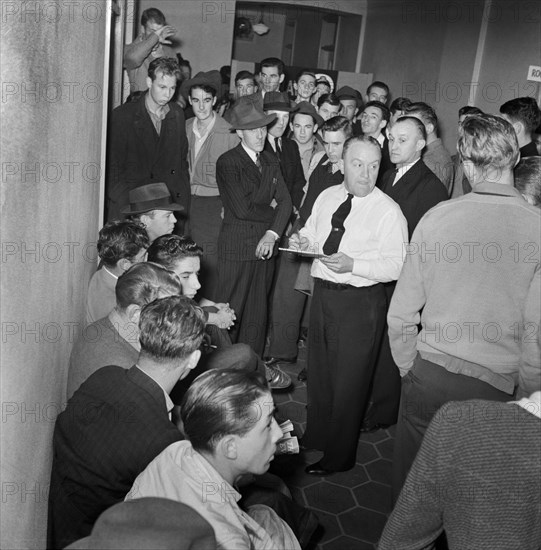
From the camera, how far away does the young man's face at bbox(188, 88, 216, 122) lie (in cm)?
532

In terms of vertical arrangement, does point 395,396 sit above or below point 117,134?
below

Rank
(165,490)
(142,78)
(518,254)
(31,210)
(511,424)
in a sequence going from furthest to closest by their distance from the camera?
(142,78) → (518,254) → (31,210) → (165,490) → (511,424)

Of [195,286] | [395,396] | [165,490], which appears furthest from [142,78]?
[165,490]

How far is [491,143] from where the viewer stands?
2418mm

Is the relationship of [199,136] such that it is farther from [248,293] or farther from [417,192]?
[417,192]

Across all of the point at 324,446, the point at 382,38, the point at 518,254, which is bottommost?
the point at 324,446

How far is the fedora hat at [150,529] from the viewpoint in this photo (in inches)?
47.4

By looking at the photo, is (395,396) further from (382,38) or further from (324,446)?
(382,38)

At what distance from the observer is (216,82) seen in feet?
19.4

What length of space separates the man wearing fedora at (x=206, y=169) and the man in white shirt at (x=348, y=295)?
1.75 m

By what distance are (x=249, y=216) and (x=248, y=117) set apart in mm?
682

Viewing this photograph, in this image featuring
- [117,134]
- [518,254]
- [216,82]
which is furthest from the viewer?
[216,82]

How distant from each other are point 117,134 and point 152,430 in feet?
10.6

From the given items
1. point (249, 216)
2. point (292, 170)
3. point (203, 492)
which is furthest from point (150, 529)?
point (292, 170)
